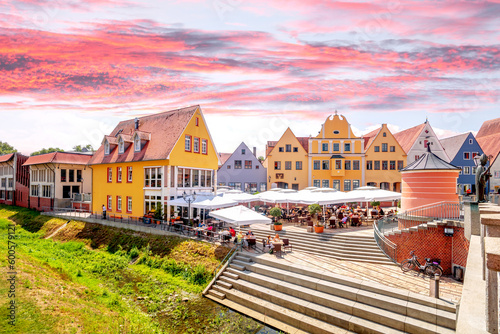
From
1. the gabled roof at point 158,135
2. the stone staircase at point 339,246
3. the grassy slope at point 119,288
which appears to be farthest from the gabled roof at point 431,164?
the gabled roof at point 158,135

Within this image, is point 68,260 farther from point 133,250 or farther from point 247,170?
point 247,170

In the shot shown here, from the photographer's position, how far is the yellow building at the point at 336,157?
1644 inches

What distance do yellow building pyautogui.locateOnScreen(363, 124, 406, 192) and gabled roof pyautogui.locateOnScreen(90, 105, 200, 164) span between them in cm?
2717

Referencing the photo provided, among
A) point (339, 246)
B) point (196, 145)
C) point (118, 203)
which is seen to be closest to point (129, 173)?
point (118, 203)

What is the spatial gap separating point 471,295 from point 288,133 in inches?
1518

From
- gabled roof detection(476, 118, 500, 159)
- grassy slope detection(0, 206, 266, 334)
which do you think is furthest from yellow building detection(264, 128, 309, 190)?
gabled roof detection(476, 118, 500, 159)

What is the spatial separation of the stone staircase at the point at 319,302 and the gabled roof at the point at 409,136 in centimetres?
3562

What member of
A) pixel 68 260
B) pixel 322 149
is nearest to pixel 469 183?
pixel 322 149

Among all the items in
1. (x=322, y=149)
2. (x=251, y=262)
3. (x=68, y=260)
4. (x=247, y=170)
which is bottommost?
(x=68, y=260)

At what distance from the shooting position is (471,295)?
567cm

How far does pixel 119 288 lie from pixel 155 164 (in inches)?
477

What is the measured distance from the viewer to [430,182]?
1762cm

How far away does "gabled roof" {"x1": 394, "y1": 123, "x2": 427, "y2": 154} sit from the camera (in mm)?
42375

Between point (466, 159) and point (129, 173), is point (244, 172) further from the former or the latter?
point (466, 159)
